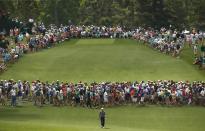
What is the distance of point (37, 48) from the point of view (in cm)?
6931

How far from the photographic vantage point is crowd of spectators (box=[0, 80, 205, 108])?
51.2 metres

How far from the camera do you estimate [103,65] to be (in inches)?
2496

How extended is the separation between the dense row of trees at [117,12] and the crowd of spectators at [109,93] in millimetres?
40584

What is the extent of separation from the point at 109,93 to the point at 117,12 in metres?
72.5

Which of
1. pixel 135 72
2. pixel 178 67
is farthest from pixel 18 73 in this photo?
pixel 178 67

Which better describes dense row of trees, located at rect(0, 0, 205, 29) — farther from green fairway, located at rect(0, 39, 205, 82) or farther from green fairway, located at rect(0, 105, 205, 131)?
green fairway, located at rect(0, 105, 205, 131)

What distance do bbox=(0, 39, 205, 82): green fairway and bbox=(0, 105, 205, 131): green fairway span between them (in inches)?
318

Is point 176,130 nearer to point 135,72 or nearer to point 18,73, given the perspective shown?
point 135,72

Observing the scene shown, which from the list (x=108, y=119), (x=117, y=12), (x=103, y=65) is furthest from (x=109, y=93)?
(x=117, y=12)

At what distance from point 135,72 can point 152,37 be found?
10946 mm

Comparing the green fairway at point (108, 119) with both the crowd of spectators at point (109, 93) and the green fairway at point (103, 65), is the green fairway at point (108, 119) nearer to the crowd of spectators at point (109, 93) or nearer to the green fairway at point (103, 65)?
the crowd of spectators at point (109, 93)

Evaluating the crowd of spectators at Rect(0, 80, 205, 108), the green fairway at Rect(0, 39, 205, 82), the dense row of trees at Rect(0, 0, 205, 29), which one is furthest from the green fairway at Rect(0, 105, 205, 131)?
the dense row of trees at Rect(0, 0, 205, 29)

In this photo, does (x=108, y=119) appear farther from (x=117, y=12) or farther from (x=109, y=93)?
(x=117, y=12)

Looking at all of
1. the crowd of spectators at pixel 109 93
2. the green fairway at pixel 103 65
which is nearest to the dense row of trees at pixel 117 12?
the green fairway at pixel 103 65
